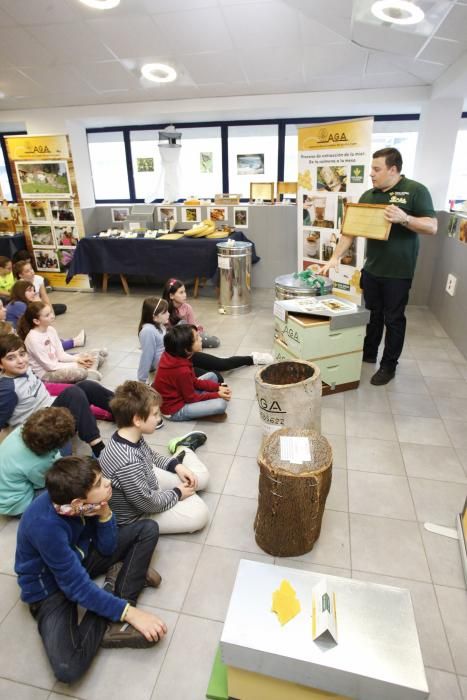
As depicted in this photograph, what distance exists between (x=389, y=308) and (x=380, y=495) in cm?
162

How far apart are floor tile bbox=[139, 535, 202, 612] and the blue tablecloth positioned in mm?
4137

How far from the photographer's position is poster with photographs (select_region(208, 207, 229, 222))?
6.11 m

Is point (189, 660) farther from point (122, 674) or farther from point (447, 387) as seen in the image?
point (447, 387)

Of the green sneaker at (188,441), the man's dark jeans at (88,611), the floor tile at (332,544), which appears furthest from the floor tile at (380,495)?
the man's dark jeans at (88,611)

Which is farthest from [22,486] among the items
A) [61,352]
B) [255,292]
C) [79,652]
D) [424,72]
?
[424,72]

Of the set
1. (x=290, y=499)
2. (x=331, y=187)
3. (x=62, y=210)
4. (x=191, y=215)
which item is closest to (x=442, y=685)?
(x=290, y=499)

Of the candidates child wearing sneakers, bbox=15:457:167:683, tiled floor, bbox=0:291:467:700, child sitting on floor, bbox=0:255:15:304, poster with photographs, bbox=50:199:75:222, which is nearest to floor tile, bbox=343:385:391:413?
tiled floor, bbox=0:291:467:700

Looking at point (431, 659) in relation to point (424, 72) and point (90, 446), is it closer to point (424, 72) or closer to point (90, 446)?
point (90, 446)

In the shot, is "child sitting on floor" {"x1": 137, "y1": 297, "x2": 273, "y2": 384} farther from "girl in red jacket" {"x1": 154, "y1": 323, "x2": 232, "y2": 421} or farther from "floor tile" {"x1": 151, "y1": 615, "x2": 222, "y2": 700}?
"floor tile" {"x1": 151, "y1": 615, "x2": 222, "y2": 700}

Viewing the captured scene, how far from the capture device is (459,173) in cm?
595

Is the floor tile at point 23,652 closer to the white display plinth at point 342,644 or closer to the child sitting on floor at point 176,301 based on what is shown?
the white display plinth at point 342,644

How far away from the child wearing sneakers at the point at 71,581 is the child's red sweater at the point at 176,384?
4.06ft

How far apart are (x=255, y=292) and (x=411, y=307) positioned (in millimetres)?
2171

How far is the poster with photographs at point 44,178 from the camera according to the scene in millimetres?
5934
